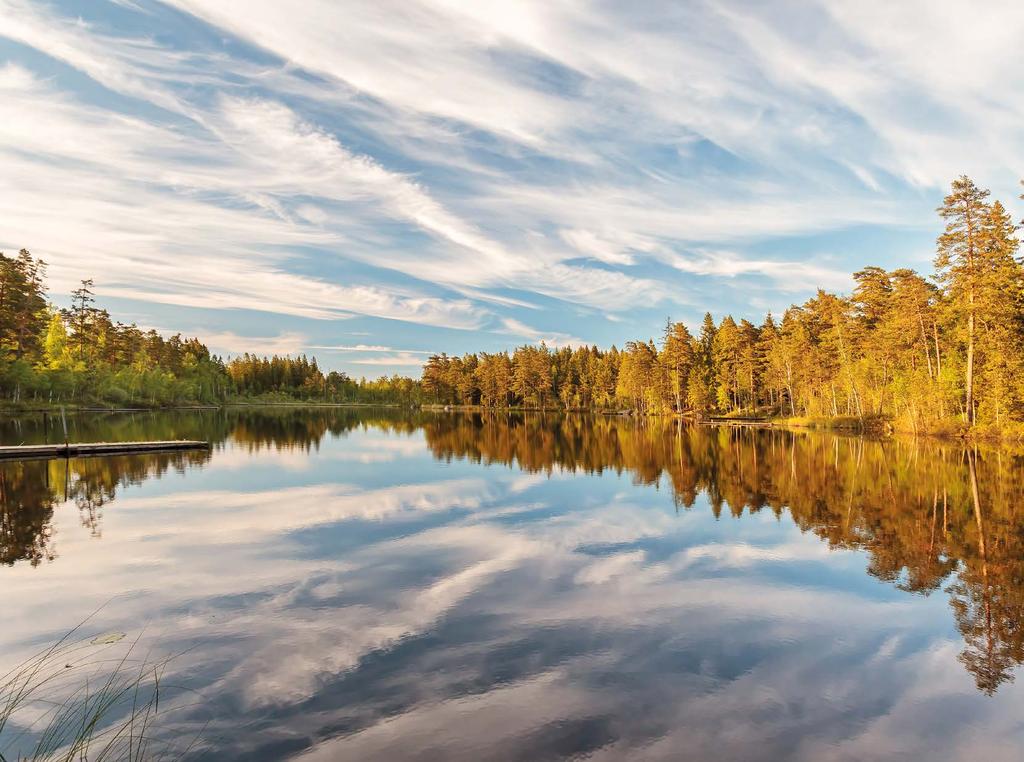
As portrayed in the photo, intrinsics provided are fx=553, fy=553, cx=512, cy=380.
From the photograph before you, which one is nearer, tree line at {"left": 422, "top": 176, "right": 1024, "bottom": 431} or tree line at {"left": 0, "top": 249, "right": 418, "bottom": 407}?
tree line at {"left": 422, "top": 176, "right": 1024, "bottom": 431}

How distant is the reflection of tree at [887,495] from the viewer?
11.9m

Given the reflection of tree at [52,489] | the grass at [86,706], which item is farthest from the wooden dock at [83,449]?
the grass at [86,706]

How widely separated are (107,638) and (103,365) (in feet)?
359

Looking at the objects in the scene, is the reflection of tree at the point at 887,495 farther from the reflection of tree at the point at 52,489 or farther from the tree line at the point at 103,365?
the tree line at the point at 103,365

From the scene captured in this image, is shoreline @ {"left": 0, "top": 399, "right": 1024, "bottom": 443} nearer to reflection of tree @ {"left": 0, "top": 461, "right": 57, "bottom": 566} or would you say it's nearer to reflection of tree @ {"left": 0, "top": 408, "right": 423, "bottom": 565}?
reflection of tree @ {"left": 0, "top": 408, "right": 423, "bottom": 565}

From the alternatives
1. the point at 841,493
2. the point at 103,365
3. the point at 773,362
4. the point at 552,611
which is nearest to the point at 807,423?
the point at 773,362

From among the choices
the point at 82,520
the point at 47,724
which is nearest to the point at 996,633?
the point at 47,724

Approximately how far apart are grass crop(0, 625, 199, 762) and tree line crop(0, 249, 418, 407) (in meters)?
76.9

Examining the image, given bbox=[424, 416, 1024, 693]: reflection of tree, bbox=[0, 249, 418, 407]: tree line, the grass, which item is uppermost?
bbox=[0, 249, 418, 407]: tree line

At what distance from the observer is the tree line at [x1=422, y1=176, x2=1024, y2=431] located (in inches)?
1649

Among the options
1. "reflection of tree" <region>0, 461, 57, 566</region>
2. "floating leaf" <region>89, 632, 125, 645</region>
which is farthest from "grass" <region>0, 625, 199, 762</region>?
"reflection of tree" <region>0, 461, 57, 566</region>

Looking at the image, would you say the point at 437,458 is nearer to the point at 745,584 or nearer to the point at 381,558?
the point at 381,558

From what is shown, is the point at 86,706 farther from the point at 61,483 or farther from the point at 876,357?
the point at 876,357

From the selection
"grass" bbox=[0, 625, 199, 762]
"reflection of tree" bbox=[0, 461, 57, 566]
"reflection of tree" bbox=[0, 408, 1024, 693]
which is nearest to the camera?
"grass" bbox=[0, 625, 199, 762]
